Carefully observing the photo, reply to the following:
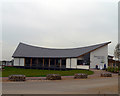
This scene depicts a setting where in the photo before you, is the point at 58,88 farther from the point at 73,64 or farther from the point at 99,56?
the point at 99,56

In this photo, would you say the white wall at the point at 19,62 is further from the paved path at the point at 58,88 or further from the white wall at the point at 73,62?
the paved path at the point at 58,88

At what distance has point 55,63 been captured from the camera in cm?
3591

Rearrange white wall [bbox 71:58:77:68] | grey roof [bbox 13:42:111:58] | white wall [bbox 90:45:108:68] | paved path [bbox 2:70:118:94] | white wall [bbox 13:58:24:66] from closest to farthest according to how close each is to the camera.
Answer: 1. paved path [bbox 2:70:118:94]
2. white wall [bbox 71:58:77:68]
3. white wall [bbox 90:45:108:68]
4. grey roof [bbox 13:42:111:58]
5. white wall [bbox 13:58:24:66]

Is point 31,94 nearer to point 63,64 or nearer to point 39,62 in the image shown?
point 63,64

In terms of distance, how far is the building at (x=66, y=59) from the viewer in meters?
32.8

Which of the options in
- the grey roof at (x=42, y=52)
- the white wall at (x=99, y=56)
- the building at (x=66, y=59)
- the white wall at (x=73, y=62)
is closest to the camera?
the white wall at (x=73, y=62)

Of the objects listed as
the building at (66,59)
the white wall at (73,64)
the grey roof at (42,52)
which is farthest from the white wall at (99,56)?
the white wall at (73,64)

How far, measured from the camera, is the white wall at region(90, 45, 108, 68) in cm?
3309

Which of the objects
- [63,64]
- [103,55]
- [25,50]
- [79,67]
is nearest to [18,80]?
[79,67]

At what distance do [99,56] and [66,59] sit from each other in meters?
7.02

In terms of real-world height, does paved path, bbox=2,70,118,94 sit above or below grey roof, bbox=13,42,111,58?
below

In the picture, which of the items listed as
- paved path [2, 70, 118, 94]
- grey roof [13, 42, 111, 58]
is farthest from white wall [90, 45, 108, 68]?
paved path [2, 70, 118, 94]

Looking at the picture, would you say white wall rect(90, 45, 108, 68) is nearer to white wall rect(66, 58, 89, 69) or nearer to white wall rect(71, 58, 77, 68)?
white wall rect(66, 58, 89, 69)

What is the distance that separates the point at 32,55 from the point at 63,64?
8.50 m
